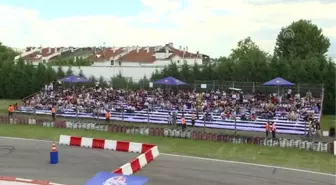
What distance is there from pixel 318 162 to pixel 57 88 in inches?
1436

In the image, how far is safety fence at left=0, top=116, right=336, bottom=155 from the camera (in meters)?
25.8

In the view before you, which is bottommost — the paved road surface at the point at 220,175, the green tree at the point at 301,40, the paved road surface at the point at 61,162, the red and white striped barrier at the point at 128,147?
the paved road surface at the point at 220,175

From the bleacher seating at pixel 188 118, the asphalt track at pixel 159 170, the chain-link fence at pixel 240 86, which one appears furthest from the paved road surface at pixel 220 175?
the chain-link fence at pixel 240 86

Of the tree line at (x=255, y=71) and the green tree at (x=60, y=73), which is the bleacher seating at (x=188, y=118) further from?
the green tree at (x=60, y=73)

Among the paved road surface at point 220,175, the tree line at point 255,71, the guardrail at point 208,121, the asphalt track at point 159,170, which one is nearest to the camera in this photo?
the paved road surface at point 220,175

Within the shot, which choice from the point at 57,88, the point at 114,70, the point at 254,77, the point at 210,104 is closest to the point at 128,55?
the point at 114,70

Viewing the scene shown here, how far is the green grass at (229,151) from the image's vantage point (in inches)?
860

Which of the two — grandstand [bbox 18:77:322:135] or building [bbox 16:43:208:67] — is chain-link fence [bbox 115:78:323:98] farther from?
building [bbox 16:43:208:67]

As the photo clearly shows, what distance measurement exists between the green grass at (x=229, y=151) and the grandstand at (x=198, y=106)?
5.01 meters

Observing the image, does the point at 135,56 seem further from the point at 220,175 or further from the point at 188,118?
the point at 220,175

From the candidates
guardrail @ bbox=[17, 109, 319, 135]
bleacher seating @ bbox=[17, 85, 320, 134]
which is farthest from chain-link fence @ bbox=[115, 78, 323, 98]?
guardrail @ bbox=[17, 109, 319, 135]

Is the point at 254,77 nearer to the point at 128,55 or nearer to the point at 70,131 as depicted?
the point at 70,131

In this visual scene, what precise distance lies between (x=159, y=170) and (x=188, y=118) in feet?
60.0

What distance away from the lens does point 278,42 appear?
228 feet
